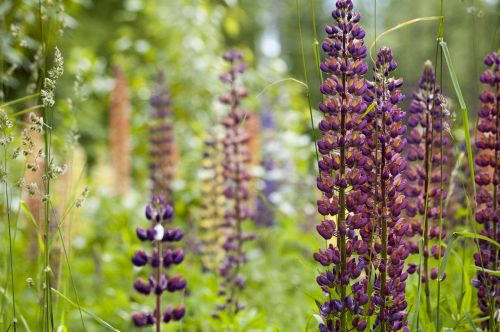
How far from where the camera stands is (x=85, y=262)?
4980mm

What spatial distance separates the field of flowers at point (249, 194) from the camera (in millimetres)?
1760

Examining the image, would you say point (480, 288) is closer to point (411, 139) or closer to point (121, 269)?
point (411, 139)

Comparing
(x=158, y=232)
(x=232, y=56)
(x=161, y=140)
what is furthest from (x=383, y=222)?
(x=161, y=140)

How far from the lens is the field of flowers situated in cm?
176

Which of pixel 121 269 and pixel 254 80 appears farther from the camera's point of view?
pixel 254 80

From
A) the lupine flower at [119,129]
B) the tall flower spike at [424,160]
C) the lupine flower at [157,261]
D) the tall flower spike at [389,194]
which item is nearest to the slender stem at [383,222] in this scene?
the tall flower spike at [389,194]

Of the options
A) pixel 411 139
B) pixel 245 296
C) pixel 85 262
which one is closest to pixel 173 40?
pixel 85 262

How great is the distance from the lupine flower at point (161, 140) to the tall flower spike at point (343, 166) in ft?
9.94

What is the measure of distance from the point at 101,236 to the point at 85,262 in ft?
3.71

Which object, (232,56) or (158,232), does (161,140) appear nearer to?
(232,56)

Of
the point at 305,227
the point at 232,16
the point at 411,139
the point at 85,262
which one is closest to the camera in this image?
the point at 411,139

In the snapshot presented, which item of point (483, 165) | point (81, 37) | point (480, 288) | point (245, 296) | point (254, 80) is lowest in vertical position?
point (245, 296)

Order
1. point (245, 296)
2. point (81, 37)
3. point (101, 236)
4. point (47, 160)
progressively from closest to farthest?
point (47, 160)
point (245, 296)
point (101, 236)
point (81, 37)

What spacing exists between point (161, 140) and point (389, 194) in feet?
11.8
